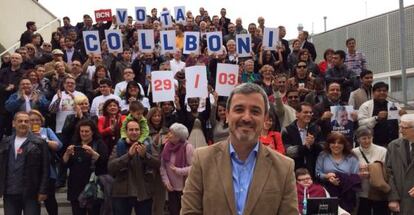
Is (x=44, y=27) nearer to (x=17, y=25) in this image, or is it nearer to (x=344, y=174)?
(x=17, y=25)

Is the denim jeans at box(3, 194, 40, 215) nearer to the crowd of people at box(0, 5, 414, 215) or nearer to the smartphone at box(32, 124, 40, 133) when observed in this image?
the crowd of people at box(0, 5, 414, 215)

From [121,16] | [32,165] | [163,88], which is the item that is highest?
[121,16]

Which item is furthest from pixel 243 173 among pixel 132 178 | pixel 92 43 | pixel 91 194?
pixel 92 43

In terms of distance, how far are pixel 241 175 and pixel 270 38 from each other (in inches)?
410

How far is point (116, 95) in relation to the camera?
32.0 ft

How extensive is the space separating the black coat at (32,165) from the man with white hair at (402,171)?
4398 millimetres

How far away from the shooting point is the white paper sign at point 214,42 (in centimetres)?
1263

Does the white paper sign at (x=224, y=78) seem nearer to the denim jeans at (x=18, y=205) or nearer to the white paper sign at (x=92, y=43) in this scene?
the denim jeans at (x=18, y=205)

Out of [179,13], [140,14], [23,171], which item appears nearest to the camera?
[23,171]

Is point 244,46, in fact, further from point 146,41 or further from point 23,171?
point 23,171

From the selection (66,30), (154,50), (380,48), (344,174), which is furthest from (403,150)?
(380,48)

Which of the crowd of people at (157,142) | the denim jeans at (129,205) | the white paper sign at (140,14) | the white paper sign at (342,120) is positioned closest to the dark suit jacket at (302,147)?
the crowd of people at (157,142)

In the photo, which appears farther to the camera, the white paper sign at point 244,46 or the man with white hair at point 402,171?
the white paper sign at point 244,46

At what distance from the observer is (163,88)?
9.40 metres
